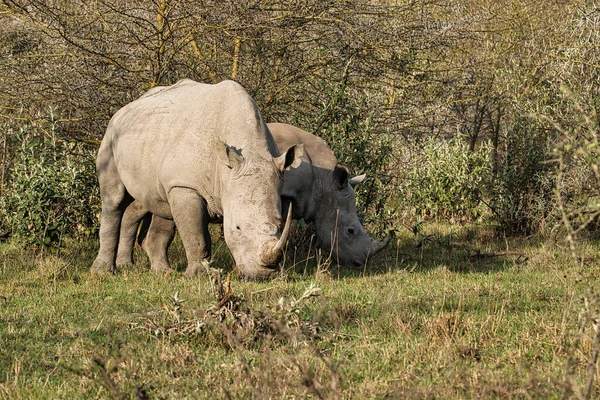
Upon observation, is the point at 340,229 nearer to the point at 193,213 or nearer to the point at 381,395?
the point at 193,213

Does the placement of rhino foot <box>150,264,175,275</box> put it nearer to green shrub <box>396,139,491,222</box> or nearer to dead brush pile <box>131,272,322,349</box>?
dead brush pile <box>131,272,322,349</box>

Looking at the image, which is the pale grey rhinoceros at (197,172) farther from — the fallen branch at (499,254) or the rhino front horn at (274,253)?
the fallen branch at (499,254)

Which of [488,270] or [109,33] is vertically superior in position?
[109,33]

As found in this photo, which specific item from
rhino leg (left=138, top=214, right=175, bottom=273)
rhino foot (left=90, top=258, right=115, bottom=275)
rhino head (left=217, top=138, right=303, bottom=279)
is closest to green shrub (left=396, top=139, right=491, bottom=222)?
rhino leg (left=138, top=214, right=175, bottom=273)

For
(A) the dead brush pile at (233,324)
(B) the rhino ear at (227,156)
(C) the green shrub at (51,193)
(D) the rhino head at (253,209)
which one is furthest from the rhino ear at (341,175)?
(A) the dead brush pile at (233,324)

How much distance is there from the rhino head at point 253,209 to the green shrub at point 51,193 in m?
2.78

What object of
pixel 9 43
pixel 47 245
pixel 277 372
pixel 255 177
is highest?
pixel 9 43

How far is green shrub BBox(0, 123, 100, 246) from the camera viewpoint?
10602mm

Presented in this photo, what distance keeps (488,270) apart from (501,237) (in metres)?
3.16

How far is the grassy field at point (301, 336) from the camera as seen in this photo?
485cm

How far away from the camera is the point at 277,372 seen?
504 cm

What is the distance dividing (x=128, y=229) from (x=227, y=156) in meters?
2.53

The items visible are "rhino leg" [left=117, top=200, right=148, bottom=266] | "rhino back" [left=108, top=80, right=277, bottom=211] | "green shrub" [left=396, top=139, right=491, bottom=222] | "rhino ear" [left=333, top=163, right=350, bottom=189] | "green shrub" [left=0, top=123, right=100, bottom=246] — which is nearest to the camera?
"rhino back" [left=108, top=80, right=277, bottom=211]

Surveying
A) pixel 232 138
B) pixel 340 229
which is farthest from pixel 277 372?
pixel 340 229
